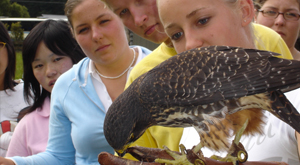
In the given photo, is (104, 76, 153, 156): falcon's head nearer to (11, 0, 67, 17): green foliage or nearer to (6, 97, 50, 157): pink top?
(6, 97, 50, 157): pink top

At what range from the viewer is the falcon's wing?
1664mm

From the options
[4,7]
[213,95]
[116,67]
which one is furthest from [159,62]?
[4,7]

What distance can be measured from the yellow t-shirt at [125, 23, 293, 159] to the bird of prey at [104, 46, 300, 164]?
540 millimetres

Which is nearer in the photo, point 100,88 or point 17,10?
point 100,88

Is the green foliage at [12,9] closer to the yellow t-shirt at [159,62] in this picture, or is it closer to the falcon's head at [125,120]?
the yellow t-shirt at [159,62]

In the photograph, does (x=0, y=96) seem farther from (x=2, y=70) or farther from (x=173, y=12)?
(x=173, y=12)

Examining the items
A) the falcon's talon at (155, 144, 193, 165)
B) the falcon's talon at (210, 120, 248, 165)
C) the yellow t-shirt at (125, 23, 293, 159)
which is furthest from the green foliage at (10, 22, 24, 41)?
the falcon's talon at (210, 120, 248, 165)

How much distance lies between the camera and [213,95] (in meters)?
1.75

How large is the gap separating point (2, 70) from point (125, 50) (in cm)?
275

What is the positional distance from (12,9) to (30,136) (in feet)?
77.1

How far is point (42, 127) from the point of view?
441 centimetres

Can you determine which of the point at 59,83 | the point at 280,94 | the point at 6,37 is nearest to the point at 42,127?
the point at 59,83

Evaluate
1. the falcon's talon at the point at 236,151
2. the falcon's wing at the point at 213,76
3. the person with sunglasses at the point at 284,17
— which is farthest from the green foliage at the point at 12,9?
the falcon's talon at the point at 236,151

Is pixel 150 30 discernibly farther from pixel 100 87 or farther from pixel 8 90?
pixel 8 90
